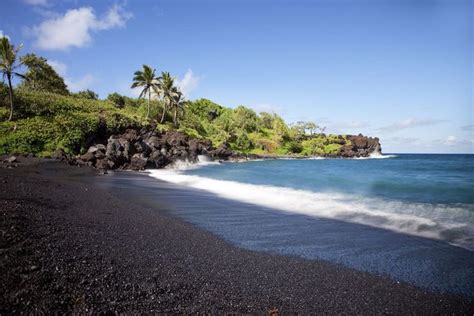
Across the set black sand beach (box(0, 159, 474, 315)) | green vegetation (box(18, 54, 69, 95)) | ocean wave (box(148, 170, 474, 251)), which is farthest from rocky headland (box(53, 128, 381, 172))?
black sand beach (box(0, 159, 474, 315))

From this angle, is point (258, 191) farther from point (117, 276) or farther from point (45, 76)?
point (45, 76)

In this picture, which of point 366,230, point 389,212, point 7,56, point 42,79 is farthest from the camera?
point 42,79

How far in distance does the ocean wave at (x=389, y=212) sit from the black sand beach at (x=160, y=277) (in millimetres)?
5324

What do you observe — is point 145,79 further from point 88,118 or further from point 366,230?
point 366,230

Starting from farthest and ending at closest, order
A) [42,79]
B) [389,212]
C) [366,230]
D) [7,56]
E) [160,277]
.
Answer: [42,79] → [7,56] → [389,212] → [366,230] → [160,277]

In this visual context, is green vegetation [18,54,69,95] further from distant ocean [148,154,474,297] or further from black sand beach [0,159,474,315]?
black sand beach [0,159,474,315]

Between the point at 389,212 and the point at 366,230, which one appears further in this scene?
the point at 389,212

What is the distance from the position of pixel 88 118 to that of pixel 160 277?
37427 mm

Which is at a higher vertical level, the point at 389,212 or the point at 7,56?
the point at 7,56

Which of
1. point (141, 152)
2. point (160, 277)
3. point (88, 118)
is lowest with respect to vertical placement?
point (160, 277)

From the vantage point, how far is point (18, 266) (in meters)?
4.81

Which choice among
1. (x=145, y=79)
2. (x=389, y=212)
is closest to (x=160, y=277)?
(x=389, y=212)

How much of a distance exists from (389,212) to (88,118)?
36.0 metres

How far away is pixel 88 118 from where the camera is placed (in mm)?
37906
